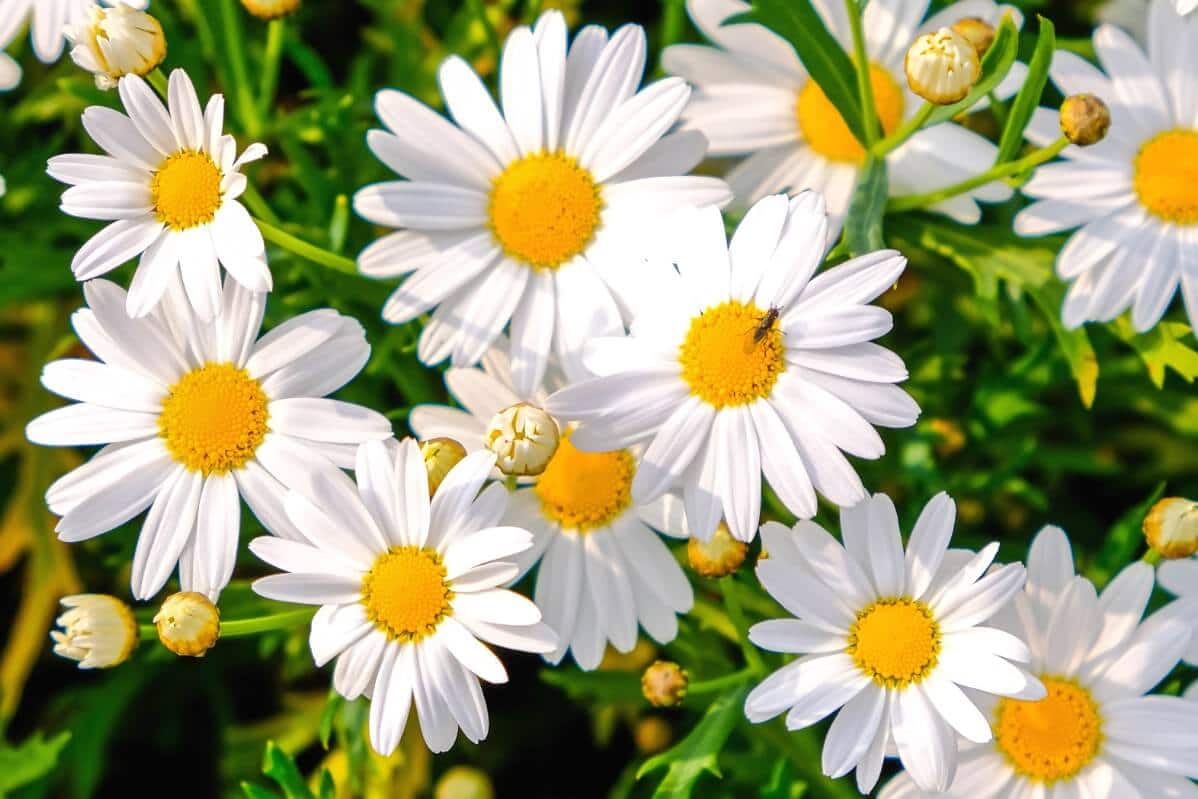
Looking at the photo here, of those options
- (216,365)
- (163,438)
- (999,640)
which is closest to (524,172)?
(216,365)

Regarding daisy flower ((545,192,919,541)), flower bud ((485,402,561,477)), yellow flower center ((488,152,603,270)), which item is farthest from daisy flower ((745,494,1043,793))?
yellow flower center ((488,152,603,270))

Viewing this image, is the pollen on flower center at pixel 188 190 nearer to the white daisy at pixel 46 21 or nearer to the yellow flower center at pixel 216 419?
the yellow flower center at pixel 216 419

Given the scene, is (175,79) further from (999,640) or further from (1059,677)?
(1059,677)

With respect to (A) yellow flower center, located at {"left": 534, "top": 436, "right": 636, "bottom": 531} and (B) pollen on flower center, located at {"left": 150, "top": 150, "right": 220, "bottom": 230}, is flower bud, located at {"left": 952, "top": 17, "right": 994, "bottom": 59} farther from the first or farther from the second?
(B) pollen on flower center, located at {"left": 150, "top": 150, "right": 220, "bottom": 230}

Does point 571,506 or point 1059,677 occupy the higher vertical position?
point 571,506

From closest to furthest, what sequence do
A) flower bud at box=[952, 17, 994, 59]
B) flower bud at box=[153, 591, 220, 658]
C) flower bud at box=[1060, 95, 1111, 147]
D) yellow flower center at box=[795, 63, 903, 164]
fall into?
1. flower bud at box=[153, 591, 220, 658]
2. flower bud at box=[1060, 95, 1111, 147]
3. flower bud at box=[952, 17, 994, 59]
4. yellow flower center at box=[795, 63, 903, 164]
